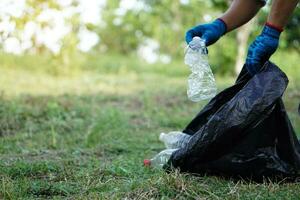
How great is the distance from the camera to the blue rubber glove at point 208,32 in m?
2.93

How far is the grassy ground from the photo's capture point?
7.86ft

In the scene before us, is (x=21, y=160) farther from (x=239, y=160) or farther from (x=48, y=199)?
(x=239, y=160)

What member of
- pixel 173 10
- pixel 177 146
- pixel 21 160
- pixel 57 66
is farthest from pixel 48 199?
pixel 173 10

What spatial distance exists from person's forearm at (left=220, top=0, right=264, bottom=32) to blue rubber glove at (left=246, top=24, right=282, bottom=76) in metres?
0.32

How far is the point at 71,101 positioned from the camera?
16.9 ft

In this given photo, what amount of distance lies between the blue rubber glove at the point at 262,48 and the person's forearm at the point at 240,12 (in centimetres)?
32

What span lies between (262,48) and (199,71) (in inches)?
14.8

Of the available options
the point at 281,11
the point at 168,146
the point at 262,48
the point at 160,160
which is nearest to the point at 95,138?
the point at 168,146

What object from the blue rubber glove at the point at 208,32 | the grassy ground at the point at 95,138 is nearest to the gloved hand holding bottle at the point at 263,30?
the blue rubber glove at the point at 208,32

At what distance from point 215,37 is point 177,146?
64cm

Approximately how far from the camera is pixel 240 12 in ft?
9.87

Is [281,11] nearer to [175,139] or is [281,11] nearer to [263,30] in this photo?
[263,30]

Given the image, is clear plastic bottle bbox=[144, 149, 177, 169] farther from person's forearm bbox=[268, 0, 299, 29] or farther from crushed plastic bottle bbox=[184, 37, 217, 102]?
person's forearm bbox=[268, 0, 299, 29]

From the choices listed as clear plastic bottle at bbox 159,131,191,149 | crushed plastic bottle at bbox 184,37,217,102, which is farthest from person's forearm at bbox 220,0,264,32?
clear plastic bottle at bbox 159,131,191,149
